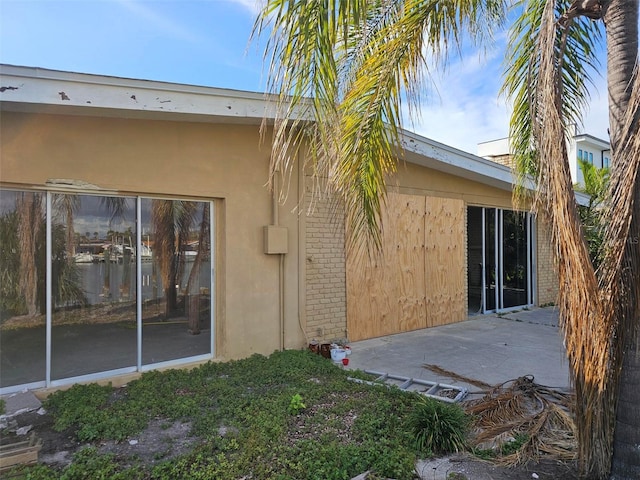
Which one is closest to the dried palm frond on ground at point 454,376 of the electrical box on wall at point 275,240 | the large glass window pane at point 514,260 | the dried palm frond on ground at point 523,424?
the dried palm frond on ground at point 523,424

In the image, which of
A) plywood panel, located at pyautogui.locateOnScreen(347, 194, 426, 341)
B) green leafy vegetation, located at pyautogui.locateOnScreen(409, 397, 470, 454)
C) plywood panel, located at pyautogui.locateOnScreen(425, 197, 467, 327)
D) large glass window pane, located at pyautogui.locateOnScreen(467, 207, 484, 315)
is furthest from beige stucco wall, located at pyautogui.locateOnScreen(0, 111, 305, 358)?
large glass window pane, located at pyautogui.locateOnScreen(467, 207, 484, 315)

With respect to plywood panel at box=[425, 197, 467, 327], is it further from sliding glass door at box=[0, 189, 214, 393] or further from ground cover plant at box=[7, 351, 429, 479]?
sliding glass door at box=[0, 189, 214, 393]

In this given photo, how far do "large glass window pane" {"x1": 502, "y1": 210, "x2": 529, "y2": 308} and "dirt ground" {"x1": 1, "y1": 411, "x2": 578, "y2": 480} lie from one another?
8.81 m

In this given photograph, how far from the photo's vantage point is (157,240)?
19.2ft

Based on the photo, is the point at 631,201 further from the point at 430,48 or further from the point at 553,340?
the point at 553,340

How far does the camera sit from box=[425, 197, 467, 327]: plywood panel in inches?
359

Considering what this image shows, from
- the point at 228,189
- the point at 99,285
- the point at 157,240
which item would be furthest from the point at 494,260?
the point at 99,285

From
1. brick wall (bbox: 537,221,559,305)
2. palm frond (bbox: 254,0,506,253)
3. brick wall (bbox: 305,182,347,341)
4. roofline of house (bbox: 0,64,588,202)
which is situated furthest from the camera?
brick wall (bbox: 537,221,559,305)

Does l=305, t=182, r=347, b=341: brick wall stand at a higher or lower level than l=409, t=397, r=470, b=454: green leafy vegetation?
higher

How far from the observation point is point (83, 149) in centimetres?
507

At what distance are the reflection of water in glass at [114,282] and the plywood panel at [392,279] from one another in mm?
3342

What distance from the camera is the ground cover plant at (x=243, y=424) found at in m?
3.26

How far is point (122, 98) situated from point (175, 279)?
2551mm

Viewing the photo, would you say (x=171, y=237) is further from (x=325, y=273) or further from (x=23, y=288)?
(x=325, y=273)
